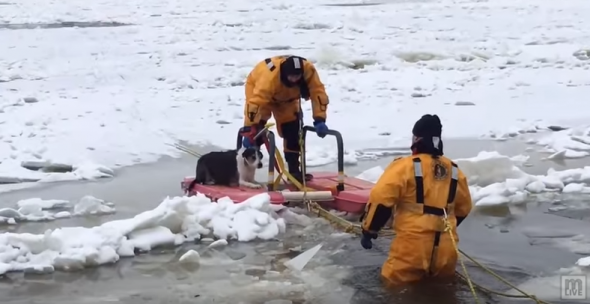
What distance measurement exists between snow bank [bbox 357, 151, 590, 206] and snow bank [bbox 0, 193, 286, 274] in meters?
2.09

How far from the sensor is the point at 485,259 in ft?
20.4

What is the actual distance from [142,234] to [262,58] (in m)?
13.6

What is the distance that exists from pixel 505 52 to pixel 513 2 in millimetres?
12701

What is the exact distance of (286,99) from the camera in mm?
8188

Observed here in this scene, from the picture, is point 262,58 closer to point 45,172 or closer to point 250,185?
point 45,172

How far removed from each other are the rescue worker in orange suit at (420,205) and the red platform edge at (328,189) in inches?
75.8

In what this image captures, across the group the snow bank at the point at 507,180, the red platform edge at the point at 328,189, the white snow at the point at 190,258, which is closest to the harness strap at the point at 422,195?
the white snow at the point at 190,258

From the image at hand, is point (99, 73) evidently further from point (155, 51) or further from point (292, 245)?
point (292, 245)

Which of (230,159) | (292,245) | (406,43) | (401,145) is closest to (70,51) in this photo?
(406,43)

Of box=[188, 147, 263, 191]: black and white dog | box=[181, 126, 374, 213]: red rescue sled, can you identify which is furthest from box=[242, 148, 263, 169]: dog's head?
box=[181, 126, 374, 213]: red rescue sled

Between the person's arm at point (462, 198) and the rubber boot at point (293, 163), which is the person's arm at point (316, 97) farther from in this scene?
the person's arm at point (462, 198)

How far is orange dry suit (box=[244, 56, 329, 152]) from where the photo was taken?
7887 millimetres

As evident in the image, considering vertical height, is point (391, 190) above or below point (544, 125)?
above

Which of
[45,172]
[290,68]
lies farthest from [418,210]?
[45,172]
